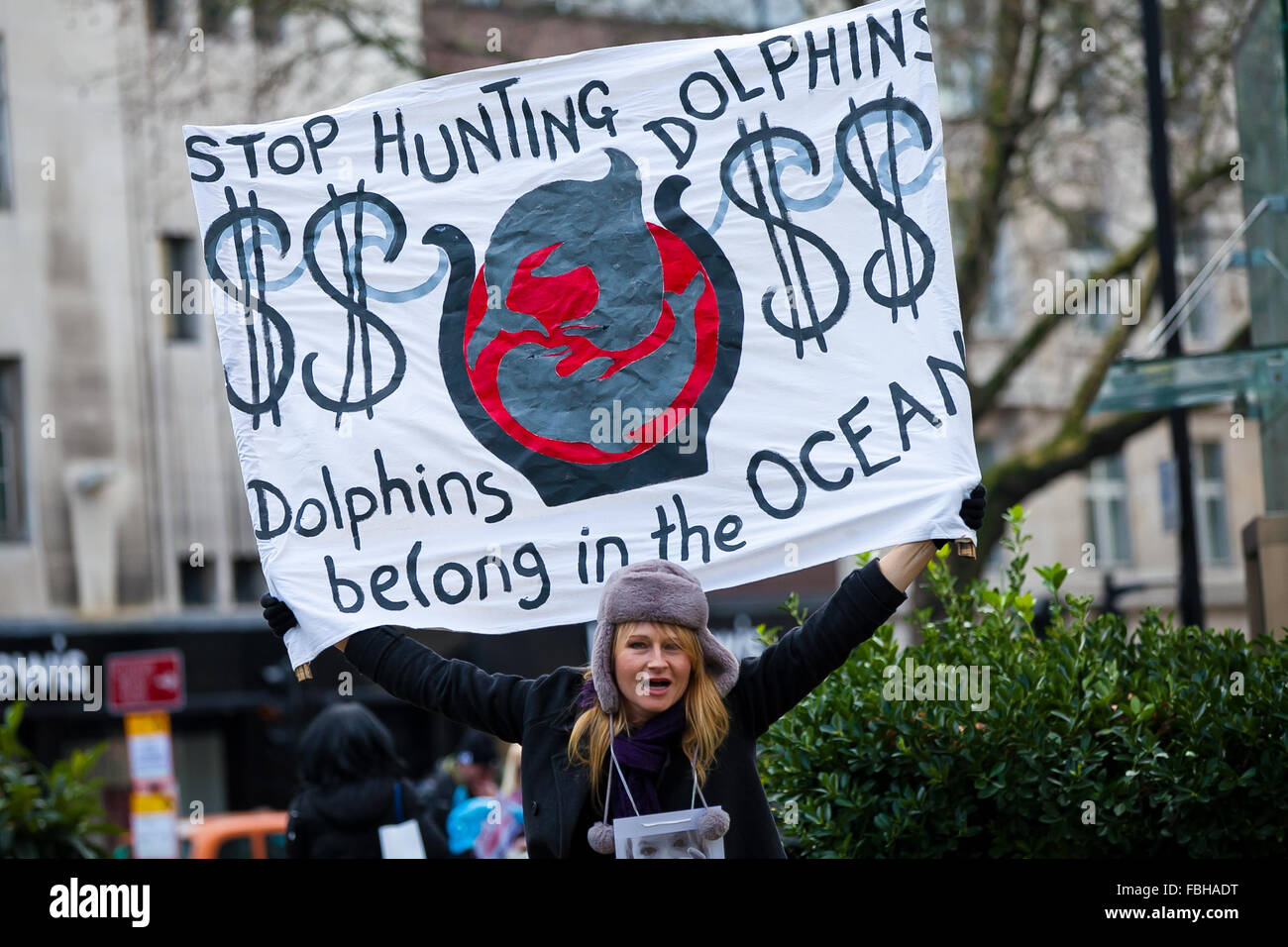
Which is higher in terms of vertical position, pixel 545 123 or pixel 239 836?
pixel 545 123

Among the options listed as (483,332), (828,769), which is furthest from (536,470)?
(828,769)

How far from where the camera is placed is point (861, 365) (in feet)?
15.0

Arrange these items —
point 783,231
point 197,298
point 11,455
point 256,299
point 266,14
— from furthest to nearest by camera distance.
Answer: point 11,455
point 197,298
point 266,14
point 256,299
point 783,231

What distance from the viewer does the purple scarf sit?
12.6 feet

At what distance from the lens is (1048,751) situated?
4.22 meters

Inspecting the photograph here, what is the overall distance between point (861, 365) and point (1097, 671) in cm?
100

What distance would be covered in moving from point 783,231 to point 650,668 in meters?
1.51

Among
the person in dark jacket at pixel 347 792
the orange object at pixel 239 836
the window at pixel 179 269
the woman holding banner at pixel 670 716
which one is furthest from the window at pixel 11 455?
the woman holding banner at pixel 670 716

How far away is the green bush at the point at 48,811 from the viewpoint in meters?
7.69

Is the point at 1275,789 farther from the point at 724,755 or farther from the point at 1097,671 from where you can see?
the point at 724,755

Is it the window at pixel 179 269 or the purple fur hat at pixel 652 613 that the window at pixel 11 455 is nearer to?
the window at pixel 179 269

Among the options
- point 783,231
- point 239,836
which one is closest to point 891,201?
point 783,231

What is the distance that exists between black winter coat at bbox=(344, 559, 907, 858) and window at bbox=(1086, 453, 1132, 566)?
25539 millimetres

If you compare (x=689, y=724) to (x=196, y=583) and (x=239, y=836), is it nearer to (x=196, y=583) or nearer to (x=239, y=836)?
(x=239, y=836)
